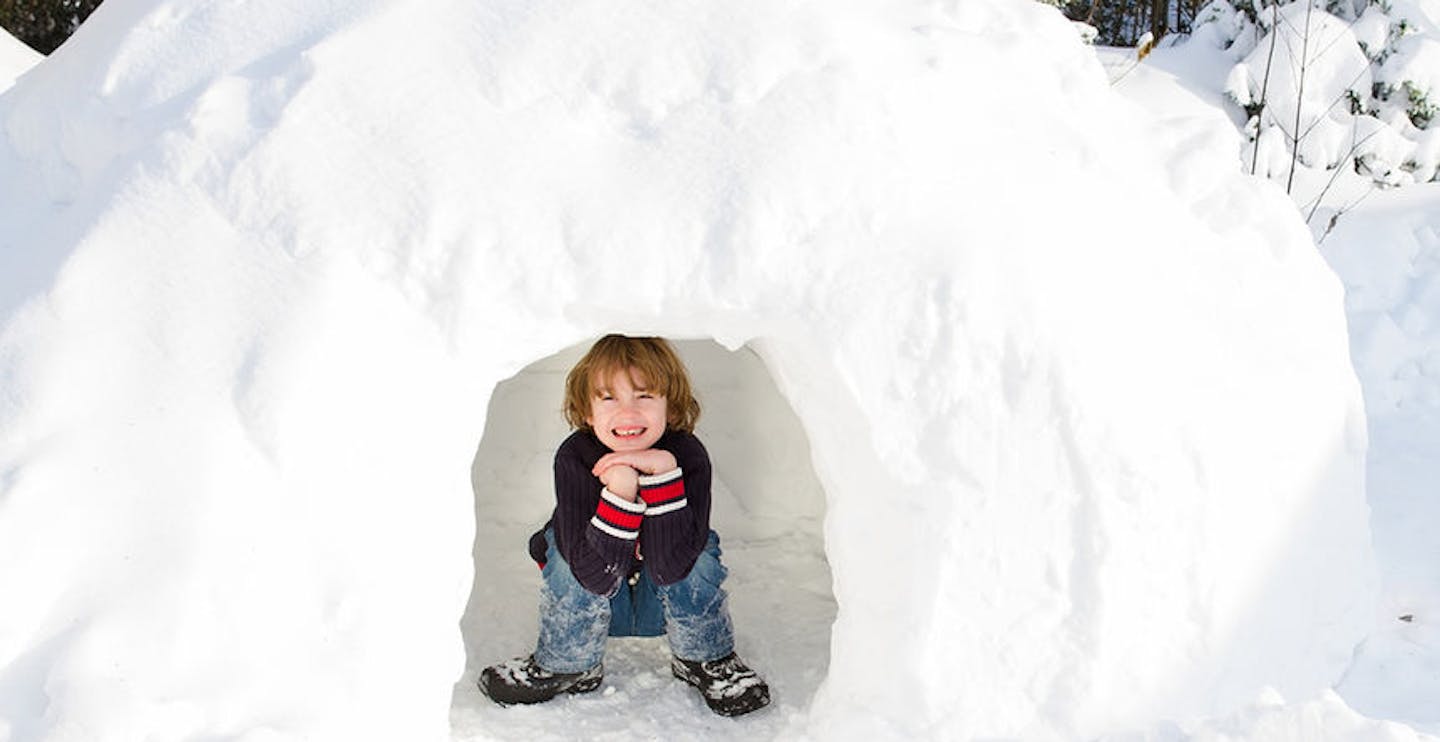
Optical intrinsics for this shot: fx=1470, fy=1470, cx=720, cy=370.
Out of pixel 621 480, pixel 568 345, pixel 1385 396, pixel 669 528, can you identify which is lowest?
pixel 1385 396

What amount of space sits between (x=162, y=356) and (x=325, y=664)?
549mm

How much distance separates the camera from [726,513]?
3.92 m

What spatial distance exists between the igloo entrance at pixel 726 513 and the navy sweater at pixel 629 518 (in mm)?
385

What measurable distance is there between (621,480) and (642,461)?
0.06 metres

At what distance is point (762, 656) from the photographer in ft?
10.6

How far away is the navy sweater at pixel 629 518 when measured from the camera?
2836mm

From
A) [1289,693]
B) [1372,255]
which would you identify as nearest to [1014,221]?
[1289,693]

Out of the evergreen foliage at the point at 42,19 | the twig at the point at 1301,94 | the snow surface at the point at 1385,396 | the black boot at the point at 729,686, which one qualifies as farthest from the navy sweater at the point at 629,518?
the evergreen foliage at the point at 42,19

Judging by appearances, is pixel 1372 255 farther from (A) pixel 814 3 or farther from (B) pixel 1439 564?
(A) pixel 814 3

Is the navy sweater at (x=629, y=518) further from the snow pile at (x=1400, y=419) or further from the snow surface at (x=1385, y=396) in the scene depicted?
the snow pile at (x=1400, y=419)

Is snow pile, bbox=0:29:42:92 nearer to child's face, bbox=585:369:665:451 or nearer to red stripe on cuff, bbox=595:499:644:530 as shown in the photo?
child's face, bbox=585:369:665:451

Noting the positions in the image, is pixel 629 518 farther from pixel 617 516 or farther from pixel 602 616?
pixel 602 616

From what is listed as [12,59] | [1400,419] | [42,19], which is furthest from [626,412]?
[42,19]

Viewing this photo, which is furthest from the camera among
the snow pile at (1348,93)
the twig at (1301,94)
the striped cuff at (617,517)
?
the snow pile at (1348,93)
